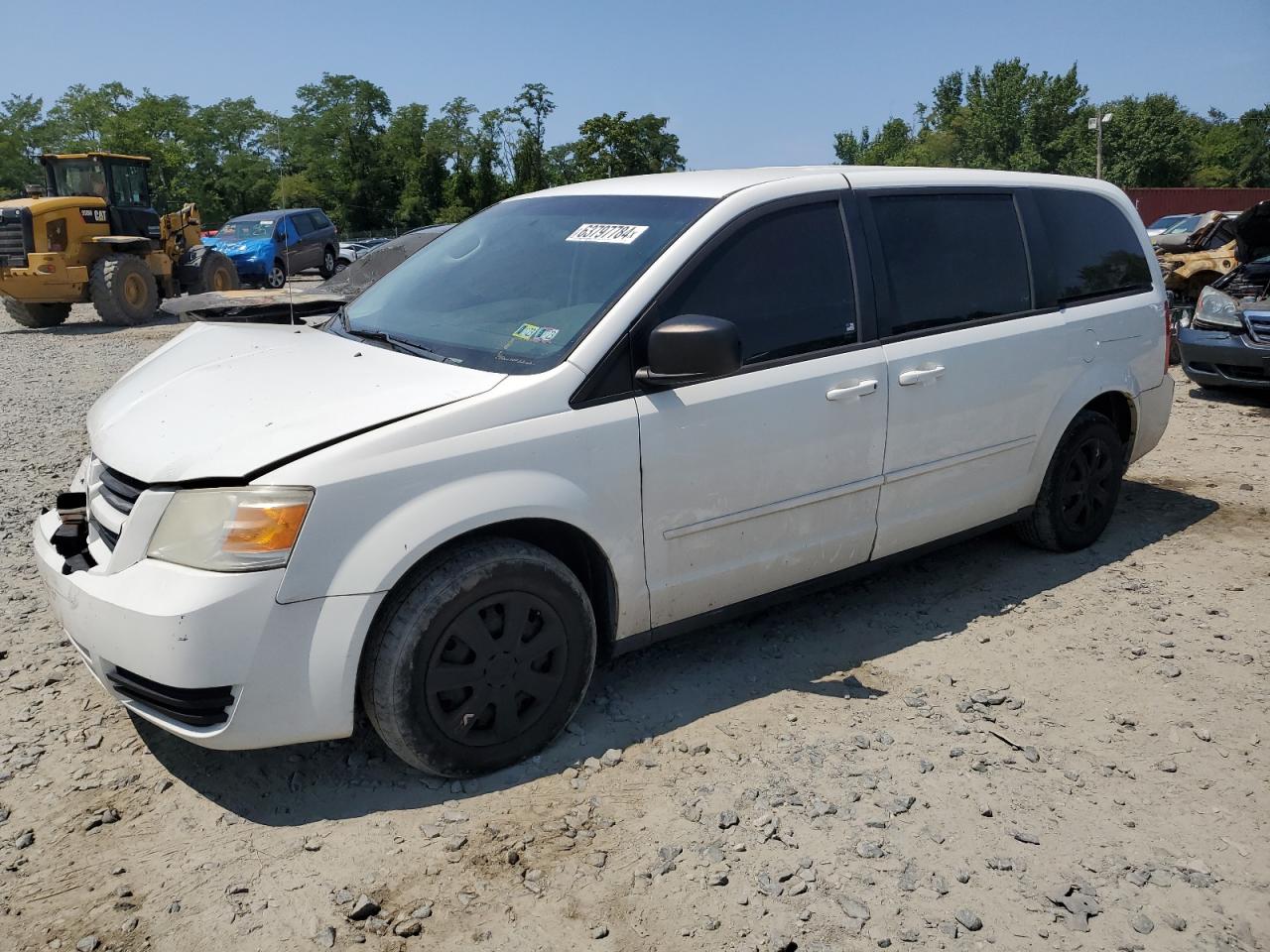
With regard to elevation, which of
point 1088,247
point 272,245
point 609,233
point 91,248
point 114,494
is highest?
point 272,245

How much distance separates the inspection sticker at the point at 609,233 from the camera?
348 cm

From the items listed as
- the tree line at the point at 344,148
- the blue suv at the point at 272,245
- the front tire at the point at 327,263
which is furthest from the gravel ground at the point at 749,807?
the tree line at the point at 344,148

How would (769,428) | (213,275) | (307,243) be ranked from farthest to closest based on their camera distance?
(307,243), (213,275), (769,428)

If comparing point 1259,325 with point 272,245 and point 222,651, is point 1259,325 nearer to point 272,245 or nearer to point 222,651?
point 222,651

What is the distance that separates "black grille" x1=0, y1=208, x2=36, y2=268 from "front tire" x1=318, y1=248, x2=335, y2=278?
40.2 ft

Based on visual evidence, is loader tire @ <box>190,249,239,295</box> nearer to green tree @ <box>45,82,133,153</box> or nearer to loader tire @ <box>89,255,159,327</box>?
loader tire @ <box>89,255,159,327</box>

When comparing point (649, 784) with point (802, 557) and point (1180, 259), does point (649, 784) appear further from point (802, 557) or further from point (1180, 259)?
point (1180, 259)

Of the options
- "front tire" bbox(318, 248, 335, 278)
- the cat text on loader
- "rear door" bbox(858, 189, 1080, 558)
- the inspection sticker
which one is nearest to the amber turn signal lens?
the inspection sticker

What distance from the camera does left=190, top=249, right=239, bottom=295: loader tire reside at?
1884 cm

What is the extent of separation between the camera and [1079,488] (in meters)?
4.88

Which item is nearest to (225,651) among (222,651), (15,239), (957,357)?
(222,651)

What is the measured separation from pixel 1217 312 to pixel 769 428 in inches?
295

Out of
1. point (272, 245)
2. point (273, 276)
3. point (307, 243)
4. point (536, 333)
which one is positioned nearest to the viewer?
point (536, 333)

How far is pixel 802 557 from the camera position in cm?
373
